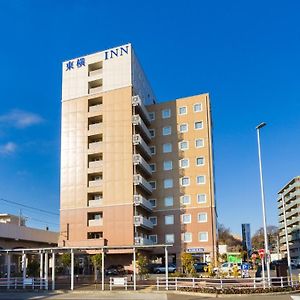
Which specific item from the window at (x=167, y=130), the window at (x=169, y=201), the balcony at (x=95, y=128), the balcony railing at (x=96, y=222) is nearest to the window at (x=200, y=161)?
the window at (x=169, y=201)

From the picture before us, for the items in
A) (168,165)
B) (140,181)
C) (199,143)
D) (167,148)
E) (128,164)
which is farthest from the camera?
(167,148)

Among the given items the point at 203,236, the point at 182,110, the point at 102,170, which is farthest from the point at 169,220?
the point at 182,110

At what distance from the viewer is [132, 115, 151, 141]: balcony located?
213ft

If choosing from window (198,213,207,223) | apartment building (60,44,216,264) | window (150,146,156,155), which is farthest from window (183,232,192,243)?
window (150,146,156,155)

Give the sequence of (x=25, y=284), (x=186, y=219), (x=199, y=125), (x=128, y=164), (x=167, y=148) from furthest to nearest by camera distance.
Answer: (x=167, y=148) < (x=199, y=125) < (x=186, y=219) < (x=128, y=164) < (x=25, y=284)

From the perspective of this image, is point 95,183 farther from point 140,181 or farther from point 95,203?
point 140,181

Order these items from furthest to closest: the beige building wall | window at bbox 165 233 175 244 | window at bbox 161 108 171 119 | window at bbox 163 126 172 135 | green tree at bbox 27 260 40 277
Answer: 1. window at bbox 161 108 171 119
2. window at bbox 163 126 172 135
3. window at bbox 165 233 175 244
4. the beige building wall
5. green tree at bbox 27 260 40 277

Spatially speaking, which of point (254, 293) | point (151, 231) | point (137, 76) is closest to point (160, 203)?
point (151, 231)

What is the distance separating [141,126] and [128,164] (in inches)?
255

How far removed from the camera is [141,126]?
218 feet

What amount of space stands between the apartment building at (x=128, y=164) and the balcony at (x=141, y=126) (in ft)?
0.47

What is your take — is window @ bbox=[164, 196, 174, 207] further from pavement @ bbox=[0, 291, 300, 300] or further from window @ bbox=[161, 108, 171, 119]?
pavement @ bbox=[0, 291, 300, 300]

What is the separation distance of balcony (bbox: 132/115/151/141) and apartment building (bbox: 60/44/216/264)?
0.47ft

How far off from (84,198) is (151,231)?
38.6 ft
